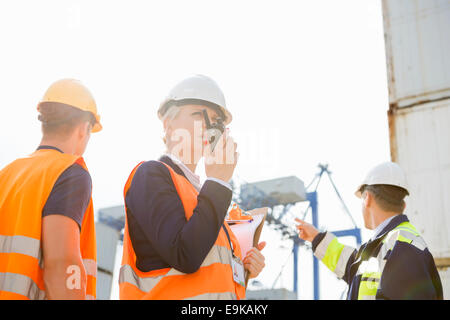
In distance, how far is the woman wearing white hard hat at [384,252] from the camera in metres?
2.84

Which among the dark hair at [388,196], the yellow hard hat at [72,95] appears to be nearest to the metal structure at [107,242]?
the dark hair at [388,196]

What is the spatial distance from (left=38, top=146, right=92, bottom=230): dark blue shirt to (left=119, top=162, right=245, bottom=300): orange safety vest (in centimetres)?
30

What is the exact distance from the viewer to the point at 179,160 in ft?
7.89

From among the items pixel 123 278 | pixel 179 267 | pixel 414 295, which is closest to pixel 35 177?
Answer: pixel 123 278

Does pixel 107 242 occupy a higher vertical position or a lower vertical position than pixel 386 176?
higher

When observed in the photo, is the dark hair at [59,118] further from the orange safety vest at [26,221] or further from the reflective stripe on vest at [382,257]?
the reflective stripe on vest at [382,257]

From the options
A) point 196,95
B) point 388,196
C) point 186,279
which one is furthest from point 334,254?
point 186,279

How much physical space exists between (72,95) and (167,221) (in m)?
1.05

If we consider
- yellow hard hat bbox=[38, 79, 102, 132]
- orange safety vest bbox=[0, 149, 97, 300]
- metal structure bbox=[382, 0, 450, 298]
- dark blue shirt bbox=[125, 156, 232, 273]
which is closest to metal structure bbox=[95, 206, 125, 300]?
metal structure bbox=[382, 0, 450, 298]

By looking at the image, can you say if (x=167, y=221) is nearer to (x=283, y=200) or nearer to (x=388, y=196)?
(x=388, y=196)

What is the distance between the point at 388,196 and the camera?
A: 3748 mm

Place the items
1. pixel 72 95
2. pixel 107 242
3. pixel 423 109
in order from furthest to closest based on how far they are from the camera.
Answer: pixel 107 242 < pixel 423 109 < pixel 72 95

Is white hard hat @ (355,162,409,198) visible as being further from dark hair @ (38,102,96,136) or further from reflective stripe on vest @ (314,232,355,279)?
dark hair @ (38,102,96,136)

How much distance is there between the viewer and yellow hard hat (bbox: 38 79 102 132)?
2.45 m
